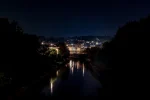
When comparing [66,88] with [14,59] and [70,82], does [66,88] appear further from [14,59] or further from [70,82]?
[70,82]

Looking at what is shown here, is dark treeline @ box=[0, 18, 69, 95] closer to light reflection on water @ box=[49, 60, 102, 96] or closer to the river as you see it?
the river

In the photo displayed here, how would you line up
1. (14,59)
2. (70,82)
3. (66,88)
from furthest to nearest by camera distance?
(70,82) → (66,88) → (14,59)

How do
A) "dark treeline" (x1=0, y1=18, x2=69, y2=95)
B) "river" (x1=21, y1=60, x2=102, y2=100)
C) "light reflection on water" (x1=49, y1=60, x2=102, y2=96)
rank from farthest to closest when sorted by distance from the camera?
"light reflection on water" (x1=49, y1=60, x2=102, y2=96) < "dark treeline" (x1=0, y1=18, x2=69, y2=95) < "river" (x1=21, y1=60, x2=102, y2=100)

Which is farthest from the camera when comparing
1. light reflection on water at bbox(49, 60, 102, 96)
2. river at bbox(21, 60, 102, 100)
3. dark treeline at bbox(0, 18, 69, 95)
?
light reflection on water at bbox(49, 60, 102, 96)

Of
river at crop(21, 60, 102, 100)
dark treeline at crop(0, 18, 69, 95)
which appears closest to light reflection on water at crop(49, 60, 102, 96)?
river at crop(21, 60, 102, 100)

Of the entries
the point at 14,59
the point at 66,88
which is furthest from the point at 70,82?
the point at 14,59

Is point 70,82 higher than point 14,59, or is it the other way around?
point 14,59

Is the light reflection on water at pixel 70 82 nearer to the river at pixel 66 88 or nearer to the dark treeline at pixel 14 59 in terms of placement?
the river at pixel 66 88

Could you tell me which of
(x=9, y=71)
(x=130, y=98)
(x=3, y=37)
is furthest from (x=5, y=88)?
(x=130, y=98)

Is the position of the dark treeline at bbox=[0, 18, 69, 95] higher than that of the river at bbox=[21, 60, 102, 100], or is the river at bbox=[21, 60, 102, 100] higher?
the dark treeline at bbox=[0, 18, 69, 95]

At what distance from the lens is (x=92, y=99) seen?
17875 millimetres

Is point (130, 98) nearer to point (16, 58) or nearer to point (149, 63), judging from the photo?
point (149, 63)

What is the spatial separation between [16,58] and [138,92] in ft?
31.3

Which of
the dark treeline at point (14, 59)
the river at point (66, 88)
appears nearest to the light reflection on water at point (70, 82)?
the river at point (66, 88)
